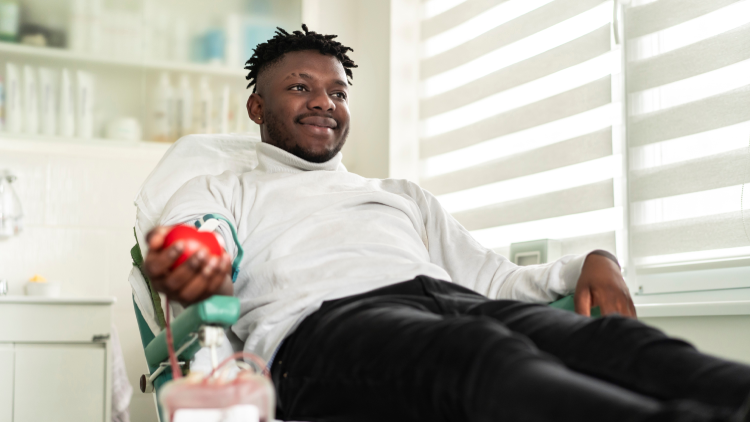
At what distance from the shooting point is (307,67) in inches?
60.5

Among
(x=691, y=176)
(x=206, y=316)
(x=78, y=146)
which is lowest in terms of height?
(x=206, y=316)

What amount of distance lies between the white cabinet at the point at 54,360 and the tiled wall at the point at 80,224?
422 millimetres

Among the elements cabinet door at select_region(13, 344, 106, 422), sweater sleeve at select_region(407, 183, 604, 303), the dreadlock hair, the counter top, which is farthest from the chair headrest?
cabinet door at select_region(13, 344, 106, 422)

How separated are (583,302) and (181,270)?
692 mm

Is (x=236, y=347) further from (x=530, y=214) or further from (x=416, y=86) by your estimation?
(x=416, y=86)

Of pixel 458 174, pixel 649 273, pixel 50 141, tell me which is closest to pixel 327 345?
pixel 649 273

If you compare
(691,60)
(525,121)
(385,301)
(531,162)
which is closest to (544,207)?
(531,162)

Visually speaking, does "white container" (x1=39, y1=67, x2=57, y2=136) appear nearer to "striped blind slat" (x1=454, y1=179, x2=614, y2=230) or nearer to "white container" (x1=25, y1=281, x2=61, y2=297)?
"white container" (x1=25, y1=281, x2=61, y2=297)

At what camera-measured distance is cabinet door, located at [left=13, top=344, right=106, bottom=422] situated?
1788 millimetres

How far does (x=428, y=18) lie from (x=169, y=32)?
0.98 m

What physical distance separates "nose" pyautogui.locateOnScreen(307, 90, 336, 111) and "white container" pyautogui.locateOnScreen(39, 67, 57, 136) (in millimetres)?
1208

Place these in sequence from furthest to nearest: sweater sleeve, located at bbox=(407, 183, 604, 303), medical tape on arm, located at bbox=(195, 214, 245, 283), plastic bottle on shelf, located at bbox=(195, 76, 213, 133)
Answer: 1. plastic bottle on shelf, located at bbox=(195, 76, 213, 133)
2. sweater sleeve, located at bbox=(407, 183, 604, 303)
3. medical tape on arm, located at bbox=(195, 214, 245, 283)

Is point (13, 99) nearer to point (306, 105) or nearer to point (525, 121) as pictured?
point (306, 105)

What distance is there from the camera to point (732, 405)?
0.66 meters
